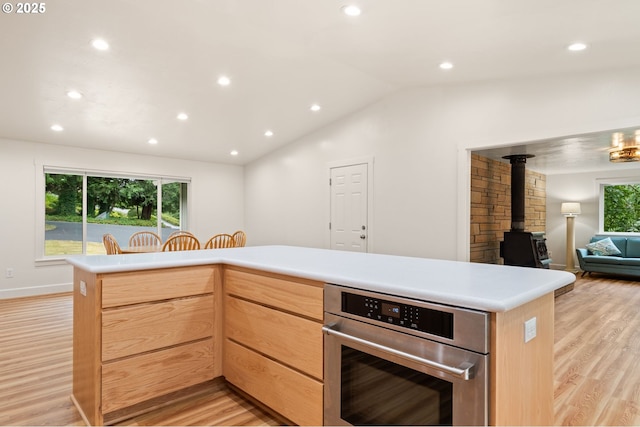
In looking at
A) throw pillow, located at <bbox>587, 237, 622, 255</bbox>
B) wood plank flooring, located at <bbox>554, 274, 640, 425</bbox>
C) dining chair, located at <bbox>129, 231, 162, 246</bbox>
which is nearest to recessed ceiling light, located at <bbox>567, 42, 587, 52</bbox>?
wood plank flooring, located at <bbox>554, 274, 640, 425</bbox>

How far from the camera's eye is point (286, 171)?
21.2 feet

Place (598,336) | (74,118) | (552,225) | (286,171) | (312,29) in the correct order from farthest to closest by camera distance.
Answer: (552,225) → (286,171) → (74,118) → (598,336) → (312,29)

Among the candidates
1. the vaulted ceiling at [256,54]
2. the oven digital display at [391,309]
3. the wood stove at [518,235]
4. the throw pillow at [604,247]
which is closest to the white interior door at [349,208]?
the vaulted ceiling at [256,54]

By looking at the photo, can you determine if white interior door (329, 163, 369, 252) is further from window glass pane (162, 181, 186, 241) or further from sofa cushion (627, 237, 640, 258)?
sofa cushion (627, 237, 640, 258)

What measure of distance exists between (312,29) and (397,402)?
284cm

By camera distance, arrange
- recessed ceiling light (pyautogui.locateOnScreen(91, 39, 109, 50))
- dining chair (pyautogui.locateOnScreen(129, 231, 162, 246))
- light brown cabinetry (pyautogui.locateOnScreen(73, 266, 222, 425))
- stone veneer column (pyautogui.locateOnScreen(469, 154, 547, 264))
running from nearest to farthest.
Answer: light brown cabinetry (pyautogui.locateOnScreen(73, 266, 222, 425)) → recessed ceiling light (pyautogui.locateOnScreen(91, 39, 109, 50)) → stone veneer column (pyautogui.locateOnScreen(469, 154, 547, 264)) → dining chair (pyautogui.locateOnScreen(129, 231, 162, 246))

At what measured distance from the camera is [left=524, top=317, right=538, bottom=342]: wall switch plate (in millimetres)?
1308

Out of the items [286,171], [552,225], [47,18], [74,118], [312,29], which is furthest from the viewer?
[552,225]

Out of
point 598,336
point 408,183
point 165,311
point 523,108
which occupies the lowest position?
point 598,336

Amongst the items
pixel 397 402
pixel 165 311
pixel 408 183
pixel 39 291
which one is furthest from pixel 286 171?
pixel 397 402

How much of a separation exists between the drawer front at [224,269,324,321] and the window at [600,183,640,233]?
857 cm

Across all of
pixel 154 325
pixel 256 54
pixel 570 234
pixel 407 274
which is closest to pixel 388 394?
pixel 407 274

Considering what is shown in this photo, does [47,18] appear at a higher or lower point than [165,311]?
higher

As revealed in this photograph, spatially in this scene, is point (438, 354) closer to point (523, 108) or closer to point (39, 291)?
point (523, 108)
